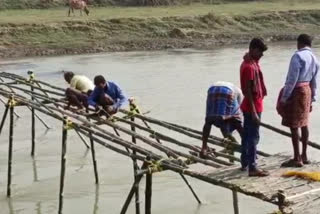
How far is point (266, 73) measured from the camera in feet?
75.8

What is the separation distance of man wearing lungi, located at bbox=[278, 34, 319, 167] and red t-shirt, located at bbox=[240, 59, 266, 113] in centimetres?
35

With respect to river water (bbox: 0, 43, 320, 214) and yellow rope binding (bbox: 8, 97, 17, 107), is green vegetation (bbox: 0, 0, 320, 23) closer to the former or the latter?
river water (bbox: 0, 43, 320, 214)

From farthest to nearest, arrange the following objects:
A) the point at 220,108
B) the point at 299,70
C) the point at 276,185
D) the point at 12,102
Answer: the point at 12,102 < the point at 220,108 < the point at 299,70 < the point at 276,185

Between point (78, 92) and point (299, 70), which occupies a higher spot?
point (299, 70)

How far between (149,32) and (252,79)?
87.2 feet

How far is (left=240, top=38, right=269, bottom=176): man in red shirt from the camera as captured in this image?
22.2ft

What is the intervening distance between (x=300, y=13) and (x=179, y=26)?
23.0ft

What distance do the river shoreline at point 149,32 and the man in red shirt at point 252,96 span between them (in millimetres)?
23561

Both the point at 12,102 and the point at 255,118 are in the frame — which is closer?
the point at 255,118

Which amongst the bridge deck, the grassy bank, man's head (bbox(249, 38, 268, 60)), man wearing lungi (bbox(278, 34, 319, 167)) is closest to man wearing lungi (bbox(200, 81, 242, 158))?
the bridge deck

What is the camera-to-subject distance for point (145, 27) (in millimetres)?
33438

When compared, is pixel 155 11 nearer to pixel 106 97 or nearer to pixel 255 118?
pixel 106 97

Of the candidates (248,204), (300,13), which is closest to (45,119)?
(248,204)

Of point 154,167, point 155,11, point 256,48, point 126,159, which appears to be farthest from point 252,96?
point 155,11
